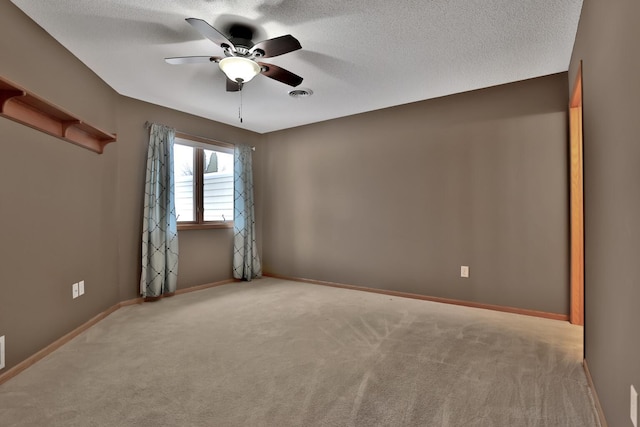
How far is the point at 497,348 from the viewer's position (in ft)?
8.22

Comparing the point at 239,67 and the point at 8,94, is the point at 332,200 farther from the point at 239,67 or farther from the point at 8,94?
the point at 8,94

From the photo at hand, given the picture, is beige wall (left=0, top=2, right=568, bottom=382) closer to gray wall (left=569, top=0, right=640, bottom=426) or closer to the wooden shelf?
the wooden shelf

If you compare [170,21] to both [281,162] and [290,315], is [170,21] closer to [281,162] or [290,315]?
[290,315]

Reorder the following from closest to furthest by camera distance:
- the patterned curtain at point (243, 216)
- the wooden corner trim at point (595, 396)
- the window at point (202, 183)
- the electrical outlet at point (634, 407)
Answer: the electrical outlet at point (634, 407) → the wooden corner trim at point (595, 396) → the window at point (202, 183) → the patterned curtain at point (243, 216)

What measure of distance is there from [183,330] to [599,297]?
2.94 metres

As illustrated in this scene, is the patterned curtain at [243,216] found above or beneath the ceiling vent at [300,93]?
beneath

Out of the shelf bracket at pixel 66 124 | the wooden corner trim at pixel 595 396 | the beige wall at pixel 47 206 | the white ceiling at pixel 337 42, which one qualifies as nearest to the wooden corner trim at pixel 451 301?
the wooden corner trim at pixel 595 396

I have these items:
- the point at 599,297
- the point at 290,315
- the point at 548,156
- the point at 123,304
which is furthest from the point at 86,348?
the point at 548,156

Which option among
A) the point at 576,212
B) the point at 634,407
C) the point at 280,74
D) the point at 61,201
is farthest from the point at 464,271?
the point at 61,201

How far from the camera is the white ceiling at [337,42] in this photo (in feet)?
7.12

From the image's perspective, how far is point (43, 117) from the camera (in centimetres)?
242

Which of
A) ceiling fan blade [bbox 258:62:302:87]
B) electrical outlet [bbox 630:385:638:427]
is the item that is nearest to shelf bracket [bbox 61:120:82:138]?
ceiling fan blade [bbox 258:62:302:87]

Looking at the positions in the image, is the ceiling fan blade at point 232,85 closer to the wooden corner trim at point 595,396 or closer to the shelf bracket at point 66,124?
the shelf bracket at point 66,124

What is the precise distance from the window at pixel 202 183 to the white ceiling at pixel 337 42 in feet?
2.80
